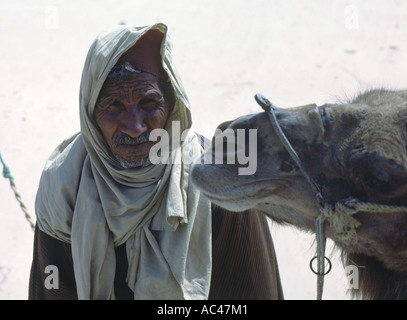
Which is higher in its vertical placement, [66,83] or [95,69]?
[66,83]

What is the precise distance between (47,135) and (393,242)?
6.03 m

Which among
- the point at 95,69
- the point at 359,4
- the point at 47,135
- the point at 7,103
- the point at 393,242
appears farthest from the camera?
the point at 359,4

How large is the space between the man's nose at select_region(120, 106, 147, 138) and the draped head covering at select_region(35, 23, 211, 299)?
0.51 ft

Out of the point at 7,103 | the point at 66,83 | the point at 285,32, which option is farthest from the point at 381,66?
the point at 7,103

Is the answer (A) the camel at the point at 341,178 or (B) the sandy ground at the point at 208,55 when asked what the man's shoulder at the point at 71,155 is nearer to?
(A) the camel at the point at 341,178

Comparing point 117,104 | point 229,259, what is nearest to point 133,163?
point 117,104

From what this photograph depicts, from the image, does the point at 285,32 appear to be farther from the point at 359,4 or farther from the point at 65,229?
the point at 65,229

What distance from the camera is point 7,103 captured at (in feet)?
28.7

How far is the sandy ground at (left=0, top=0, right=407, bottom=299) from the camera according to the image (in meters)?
8.26

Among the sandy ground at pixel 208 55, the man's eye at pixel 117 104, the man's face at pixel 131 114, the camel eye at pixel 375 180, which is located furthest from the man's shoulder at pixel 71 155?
the sandy ground at pixel 208 55

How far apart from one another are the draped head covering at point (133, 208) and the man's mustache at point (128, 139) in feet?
0.34

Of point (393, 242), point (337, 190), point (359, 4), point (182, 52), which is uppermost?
point (359, 4)

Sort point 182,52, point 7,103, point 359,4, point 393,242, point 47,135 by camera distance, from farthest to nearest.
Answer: point 359,4 → point 182,52 → point 7,103 → point 47,135 → point 393,242

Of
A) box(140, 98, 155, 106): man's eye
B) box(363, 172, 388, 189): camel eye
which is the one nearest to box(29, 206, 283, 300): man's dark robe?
box(140, 98, 155, 106): man's eye
